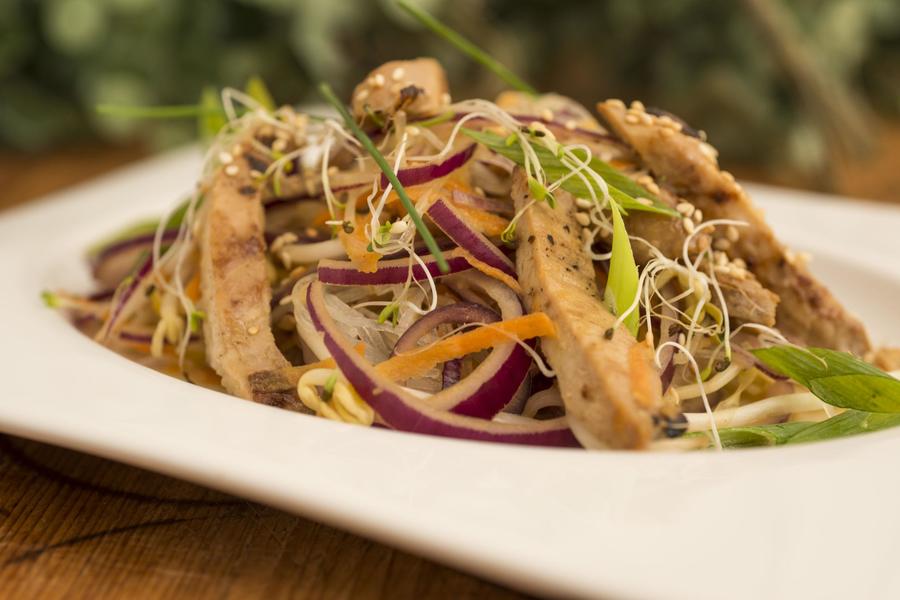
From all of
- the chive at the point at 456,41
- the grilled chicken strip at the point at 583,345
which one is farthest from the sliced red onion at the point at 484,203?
the chive at the point at 456,41

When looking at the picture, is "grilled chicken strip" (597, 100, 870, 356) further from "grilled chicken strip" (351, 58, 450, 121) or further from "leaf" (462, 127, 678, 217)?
"grilled chicken strip" (351, 58, 450, 121)

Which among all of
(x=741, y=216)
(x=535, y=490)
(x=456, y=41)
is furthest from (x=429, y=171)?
(x=535, y=490)

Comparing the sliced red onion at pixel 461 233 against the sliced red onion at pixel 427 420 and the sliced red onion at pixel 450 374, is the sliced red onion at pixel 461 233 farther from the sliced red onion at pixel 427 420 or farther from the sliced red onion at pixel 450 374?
the sliced red onion at pixel 427 420

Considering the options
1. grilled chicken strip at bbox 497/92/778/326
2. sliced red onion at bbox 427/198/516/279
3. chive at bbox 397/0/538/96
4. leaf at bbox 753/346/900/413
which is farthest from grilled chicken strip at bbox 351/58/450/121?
leaf at bbox 753/346/900/413

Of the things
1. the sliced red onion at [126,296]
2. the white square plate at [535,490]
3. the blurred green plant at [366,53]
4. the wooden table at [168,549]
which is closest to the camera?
the white square plate at [535,490]

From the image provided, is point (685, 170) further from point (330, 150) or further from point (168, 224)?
point (168, 224)

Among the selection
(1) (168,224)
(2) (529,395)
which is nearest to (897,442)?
(2) (529,395)
